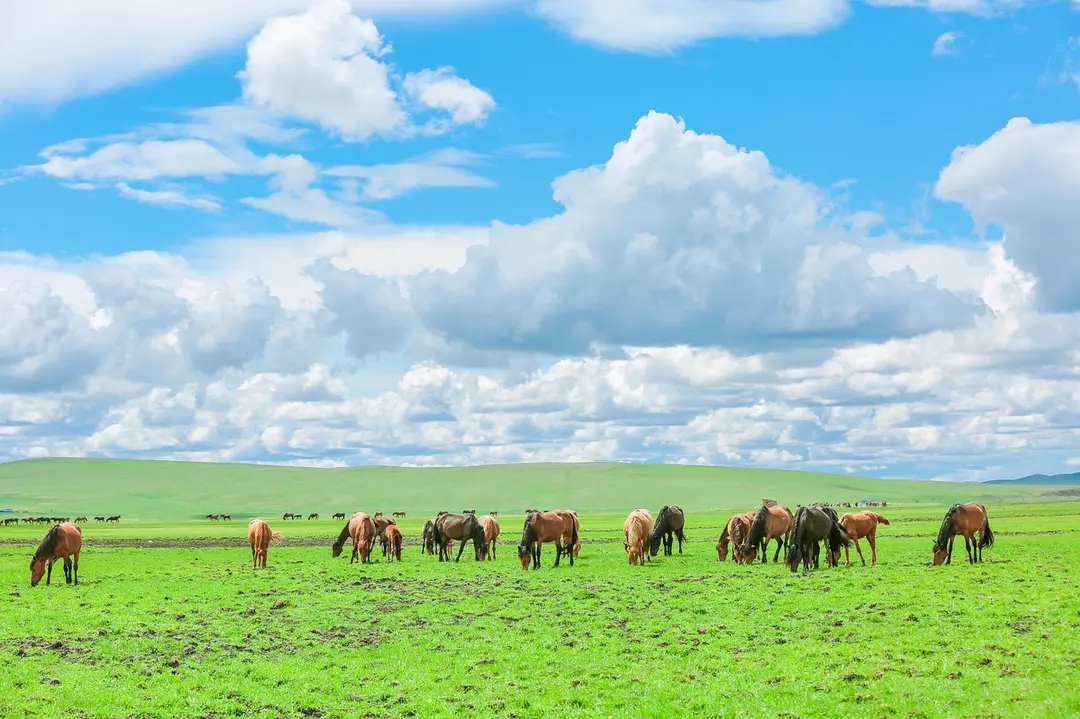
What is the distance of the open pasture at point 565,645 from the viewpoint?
15836 mm

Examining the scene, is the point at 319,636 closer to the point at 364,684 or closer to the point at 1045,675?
the point at 364,684

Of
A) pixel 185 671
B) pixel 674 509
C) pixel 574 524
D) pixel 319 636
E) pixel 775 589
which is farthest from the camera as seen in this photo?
pixel 674 509

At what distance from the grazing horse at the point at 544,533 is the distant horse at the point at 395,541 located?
7.54 m

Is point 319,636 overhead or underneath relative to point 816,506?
underneath

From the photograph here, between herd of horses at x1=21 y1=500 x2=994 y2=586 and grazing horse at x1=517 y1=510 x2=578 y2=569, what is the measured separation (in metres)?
0.04

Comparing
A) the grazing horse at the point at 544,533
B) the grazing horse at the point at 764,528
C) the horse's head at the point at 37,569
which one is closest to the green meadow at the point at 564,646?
the horse's head at the point at 37,569

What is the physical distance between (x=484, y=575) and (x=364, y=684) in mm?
19084

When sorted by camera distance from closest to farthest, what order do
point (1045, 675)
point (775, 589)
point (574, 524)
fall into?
point (1045, 675) → point (775, 589) → point (574, 524)

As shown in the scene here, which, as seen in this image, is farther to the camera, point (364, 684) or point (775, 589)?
point (775, 589)

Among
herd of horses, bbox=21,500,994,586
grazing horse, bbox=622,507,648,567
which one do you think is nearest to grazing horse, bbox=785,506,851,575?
herd of horses, bbox=21,500,994,586

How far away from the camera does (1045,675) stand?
615 inches

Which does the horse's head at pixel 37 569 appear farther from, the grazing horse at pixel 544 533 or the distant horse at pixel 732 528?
the distant horse at pixel 732 528

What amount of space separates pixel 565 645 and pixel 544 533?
795 inches

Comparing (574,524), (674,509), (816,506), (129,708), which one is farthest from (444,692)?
(674,509)
